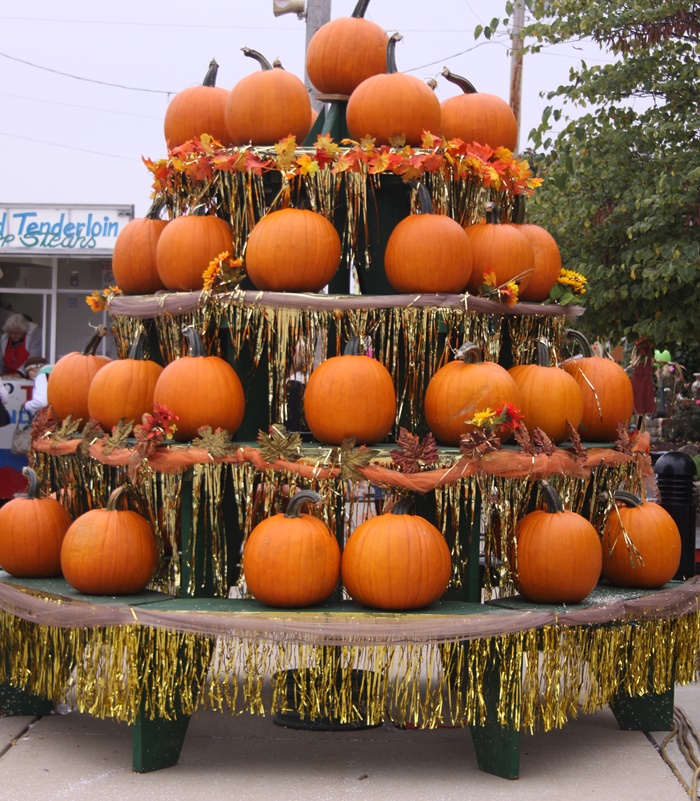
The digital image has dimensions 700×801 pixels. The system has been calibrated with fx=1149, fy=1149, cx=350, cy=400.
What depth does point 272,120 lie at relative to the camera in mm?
5477

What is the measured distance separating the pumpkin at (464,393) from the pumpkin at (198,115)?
188 cm

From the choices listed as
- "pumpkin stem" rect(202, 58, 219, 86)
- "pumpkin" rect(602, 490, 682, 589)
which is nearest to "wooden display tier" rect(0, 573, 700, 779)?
"pumpkin" rect(602, 490, 682, 589)

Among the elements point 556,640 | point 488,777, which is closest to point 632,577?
point 556,640

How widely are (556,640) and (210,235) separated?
2413 mm

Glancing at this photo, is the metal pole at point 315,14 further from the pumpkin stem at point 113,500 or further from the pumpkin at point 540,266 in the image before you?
the pumpkin stem at point 113,500

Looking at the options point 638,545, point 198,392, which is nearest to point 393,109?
point 198,392

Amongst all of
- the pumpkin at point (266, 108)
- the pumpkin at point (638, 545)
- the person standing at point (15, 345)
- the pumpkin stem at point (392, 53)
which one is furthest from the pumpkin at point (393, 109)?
the person standing at point (15, 345)

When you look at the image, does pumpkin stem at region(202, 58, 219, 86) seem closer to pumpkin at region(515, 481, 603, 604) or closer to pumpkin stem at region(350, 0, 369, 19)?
pumpkin stem at region(350, 0, 369, 19)

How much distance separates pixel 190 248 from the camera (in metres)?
5.34

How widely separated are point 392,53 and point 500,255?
115 centimetres

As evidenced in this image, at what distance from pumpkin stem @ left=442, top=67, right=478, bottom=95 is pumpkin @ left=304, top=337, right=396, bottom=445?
1.81 metres

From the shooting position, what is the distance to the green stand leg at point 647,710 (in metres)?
5.30

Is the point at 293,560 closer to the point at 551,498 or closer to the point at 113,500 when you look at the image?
the point at 113,500

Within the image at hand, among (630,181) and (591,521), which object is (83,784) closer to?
(591,521)
